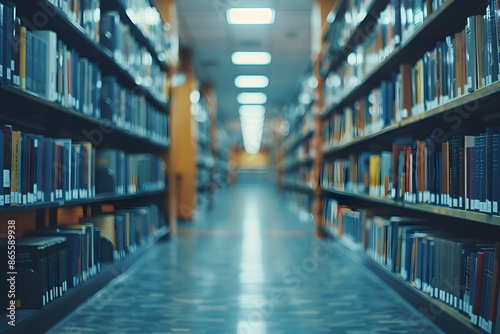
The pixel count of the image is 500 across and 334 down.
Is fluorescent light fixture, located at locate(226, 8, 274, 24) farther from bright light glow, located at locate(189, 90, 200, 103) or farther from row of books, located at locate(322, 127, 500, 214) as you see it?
row of books, located at locate(322, 127, 500, 214)

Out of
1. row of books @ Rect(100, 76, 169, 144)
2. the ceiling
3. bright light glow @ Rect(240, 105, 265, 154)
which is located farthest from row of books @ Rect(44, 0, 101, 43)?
bright light glow @ Rect(240, 105, 265, 154)

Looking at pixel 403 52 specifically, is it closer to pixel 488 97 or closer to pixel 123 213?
pixel 488 97

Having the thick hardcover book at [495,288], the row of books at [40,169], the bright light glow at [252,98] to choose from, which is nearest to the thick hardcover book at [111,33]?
the row of books at [40,169]

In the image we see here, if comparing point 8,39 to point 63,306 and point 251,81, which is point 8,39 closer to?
point 63,306

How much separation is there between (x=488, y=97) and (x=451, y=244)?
66 cm

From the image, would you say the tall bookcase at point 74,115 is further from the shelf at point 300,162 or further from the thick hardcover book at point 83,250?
the shelf at point 300,162

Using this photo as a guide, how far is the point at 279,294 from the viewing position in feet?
9.71

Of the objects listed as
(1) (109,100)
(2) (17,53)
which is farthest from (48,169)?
(1) (109,100)

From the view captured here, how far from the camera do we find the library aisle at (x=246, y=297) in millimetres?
2352

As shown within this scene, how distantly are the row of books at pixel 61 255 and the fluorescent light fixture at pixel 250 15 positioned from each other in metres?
3.72

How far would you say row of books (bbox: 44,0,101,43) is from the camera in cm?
236

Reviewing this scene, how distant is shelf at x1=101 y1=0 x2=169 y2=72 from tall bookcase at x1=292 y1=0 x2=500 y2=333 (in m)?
1.68

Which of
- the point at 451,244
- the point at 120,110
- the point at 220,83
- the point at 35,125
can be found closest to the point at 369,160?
the point at 451,244

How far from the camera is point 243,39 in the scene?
7.60 meters
